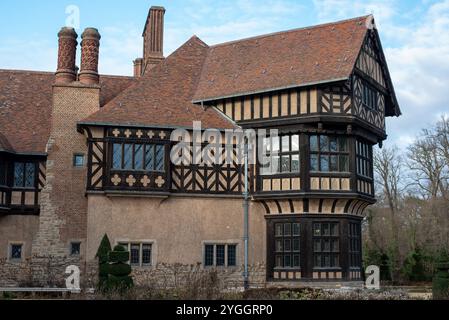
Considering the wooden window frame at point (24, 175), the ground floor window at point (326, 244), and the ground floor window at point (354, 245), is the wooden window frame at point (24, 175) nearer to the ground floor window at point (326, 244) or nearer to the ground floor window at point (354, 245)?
the ground floor window at point (326, 244)

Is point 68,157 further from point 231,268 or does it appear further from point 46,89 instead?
point 231,268

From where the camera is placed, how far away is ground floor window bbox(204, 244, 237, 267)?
2583cm

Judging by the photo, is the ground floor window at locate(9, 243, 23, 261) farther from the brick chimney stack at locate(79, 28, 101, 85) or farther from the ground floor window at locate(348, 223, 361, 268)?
the ground floor window at locate(348, 223, 361, 268)

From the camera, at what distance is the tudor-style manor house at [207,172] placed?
980 inches

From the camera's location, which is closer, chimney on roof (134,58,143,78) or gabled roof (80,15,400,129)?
gabled roof (80,15,400,129)

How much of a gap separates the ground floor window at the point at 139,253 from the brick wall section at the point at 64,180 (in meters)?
2.07

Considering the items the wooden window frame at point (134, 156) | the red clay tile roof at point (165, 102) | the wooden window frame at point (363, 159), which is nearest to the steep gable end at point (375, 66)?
the wooden window frame at point (363, 159)

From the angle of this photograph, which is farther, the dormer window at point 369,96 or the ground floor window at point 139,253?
the dormer window at point 369,96

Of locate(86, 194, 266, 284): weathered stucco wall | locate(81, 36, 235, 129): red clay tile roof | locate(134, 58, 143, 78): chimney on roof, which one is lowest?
locate(86, 194, 266, 284): weathered stucco wall

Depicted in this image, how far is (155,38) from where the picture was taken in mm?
31016

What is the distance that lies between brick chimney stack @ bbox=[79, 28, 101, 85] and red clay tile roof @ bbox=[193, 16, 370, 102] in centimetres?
441

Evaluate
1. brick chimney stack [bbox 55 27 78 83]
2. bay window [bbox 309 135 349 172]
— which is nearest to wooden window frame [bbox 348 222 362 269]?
bay window [bbox 309 135 349 172]

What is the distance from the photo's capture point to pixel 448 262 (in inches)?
872
